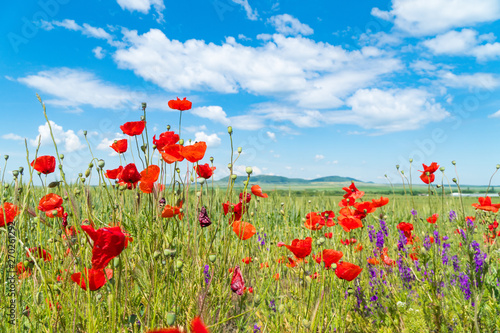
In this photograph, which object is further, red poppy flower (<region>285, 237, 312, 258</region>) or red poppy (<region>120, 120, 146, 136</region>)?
red poppy (<region>120, 120, 146, 136</region>)

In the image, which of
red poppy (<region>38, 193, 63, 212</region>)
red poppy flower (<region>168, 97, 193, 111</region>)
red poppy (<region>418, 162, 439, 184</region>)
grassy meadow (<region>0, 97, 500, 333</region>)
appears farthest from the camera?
red poppy (<region>418, 162, 439, 184</region>)

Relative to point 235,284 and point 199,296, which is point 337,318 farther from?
point 199,296

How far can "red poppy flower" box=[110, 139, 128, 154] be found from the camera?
1.90 m

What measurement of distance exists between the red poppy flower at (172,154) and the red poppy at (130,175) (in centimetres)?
17

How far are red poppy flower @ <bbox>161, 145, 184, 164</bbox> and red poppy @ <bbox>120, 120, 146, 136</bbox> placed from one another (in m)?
0.36

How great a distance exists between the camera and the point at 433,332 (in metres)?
2.05

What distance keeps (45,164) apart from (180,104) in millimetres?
810

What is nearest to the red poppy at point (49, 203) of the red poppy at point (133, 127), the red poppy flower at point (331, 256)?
the red poppy at point (133, 127)

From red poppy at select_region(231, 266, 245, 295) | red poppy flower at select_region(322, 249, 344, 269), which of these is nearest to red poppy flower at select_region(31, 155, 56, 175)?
red poppy at select_region(231, 266, 245, 295)

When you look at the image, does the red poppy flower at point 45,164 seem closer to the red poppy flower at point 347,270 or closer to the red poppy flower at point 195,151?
the red poppy flower at point 195,151

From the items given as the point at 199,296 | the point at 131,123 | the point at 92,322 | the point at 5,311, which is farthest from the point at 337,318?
the point at 5,311

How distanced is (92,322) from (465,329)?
1957 mm

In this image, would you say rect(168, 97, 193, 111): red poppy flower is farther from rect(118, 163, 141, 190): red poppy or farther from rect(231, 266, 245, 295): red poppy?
rect(231, 266, 245, 295): red poppy

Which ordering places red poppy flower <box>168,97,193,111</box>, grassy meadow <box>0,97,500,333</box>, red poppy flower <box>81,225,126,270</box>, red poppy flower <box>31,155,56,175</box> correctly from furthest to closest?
red poppy flower <box>168,97,193,111</box>, red poppy flower <box>31,155,56,175</box>, grassy meadow <box>0,97,500,333</box>, red poppy flower <box>81,225,126,270</box>
